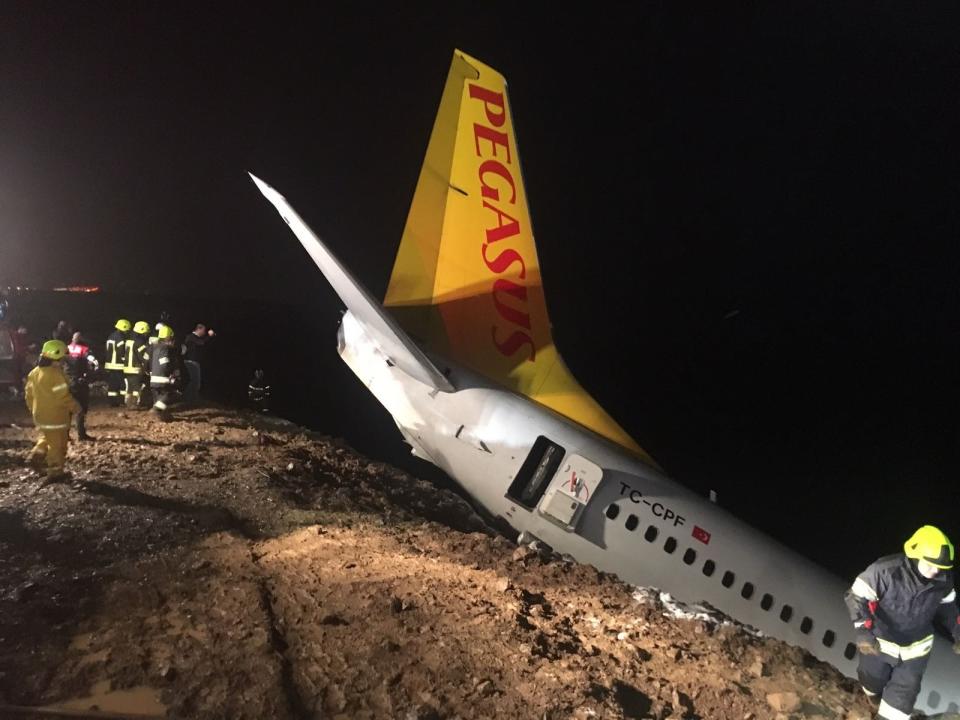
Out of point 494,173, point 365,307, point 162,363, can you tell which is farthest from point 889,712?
point 162,363

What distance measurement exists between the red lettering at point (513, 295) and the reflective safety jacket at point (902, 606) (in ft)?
21.1

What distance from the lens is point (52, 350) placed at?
10.2 meters

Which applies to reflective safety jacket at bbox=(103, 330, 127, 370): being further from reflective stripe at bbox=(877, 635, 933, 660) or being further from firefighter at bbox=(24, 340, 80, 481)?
reflective stripe at bbox=(877, 635, 933, 660)

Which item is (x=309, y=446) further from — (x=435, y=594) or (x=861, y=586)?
(x=861, y=586)

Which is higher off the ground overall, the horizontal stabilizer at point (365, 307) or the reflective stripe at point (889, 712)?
the horizontal stabilizer at point (365, 307)

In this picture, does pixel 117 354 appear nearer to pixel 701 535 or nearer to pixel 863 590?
pixel 701 535

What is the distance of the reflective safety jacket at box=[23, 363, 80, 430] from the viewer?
10102 mm

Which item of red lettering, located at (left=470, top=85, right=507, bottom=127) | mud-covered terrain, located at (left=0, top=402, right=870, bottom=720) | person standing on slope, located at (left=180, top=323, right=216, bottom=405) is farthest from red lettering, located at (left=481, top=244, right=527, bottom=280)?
person standing on slope, located at (left=180, top=323, right=216, bottom=405)

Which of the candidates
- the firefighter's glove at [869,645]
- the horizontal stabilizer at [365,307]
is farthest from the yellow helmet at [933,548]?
the horizontal stabilizer at [365,307]

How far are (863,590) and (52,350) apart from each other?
11.4m

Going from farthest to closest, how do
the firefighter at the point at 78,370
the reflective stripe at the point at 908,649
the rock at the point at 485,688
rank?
the firefighter at the point at 78,370 < the reflective stripe at the point at 908,649 < the rock at the point at 485,688

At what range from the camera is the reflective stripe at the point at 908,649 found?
6.55m

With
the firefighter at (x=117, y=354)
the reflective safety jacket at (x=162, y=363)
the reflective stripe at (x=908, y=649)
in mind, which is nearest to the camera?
the reflective stripe at (x=908, y=649)

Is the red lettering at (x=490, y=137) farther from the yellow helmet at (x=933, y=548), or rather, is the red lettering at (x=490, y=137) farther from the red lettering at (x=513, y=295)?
the yellow helmet at (x=933, y=548)
